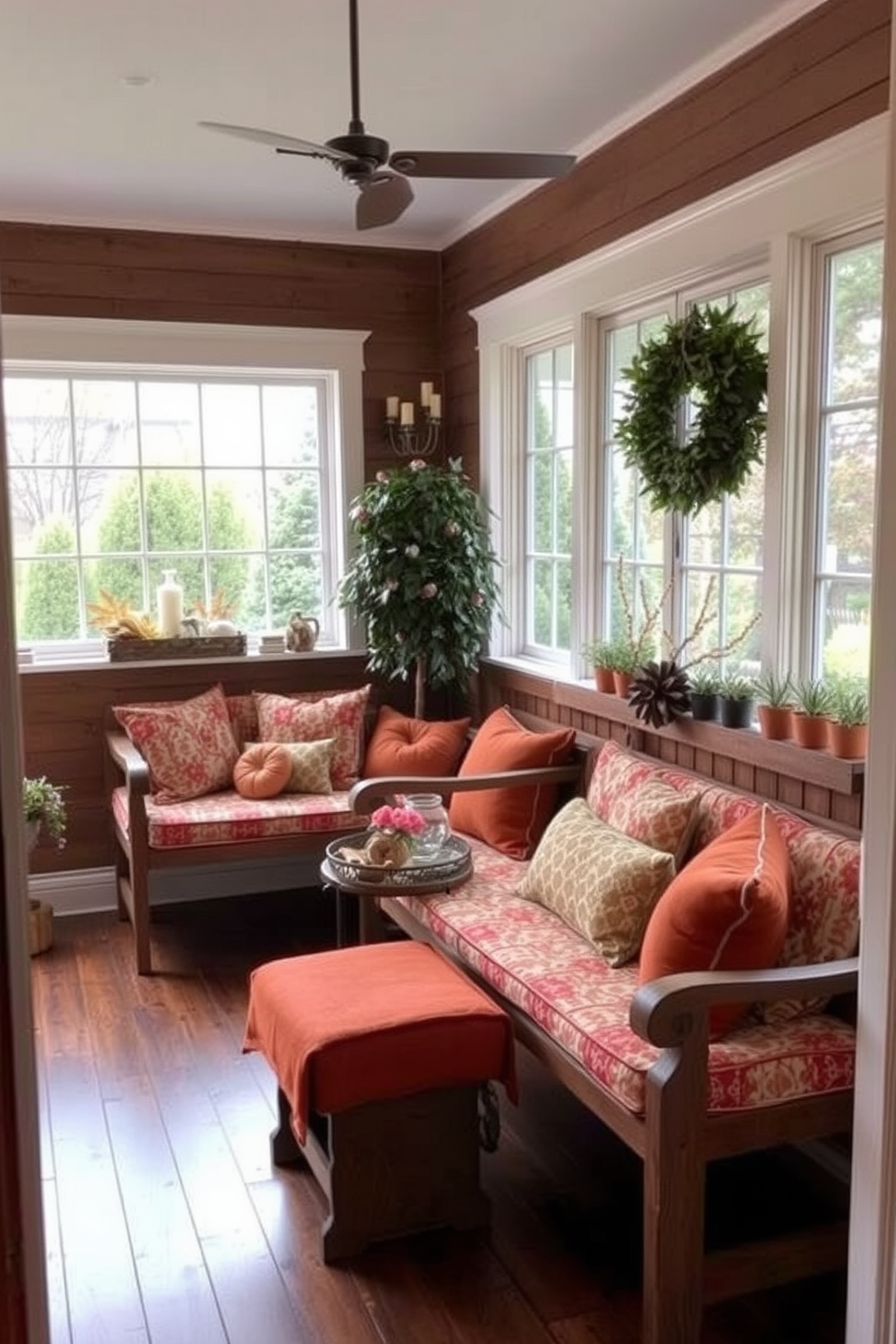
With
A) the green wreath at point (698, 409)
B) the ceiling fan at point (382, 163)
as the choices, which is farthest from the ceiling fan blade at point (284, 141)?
the green wreath at point (698, 409)

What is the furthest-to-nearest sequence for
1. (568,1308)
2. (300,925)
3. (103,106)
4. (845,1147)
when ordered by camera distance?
(300,925)
(103,106)
(845,1147)
(568,1308)

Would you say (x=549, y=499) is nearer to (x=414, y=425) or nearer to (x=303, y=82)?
(x=414, y=425)

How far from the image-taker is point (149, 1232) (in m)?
2.60

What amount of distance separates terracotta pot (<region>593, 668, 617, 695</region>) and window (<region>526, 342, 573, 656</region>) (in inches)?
18.6

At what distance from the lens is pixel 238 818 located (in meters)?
4.20

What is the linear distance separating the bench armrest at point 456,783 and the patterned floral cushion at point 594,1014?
43cm

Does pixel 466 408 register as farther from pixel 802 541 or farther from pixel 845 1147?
pixel 845 1147

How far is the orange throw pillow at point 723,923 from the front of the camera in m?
2.29

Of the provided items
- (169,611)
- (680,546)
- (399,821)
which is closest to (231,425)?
(169,611)

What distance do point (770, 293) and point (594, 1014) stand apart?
182 centimetres

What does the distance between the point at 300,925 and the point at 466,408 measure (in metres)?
2.22

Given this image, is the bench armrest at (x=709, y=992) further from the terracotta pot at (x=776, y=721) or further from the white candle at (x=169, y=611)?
the white candle at (x=169, y=611)

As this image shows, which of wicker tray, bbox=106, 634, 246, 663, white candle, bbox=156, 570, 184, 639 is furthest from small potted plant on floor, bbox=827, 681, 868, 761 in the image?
white candle, bbox=156, 570, 184, 639

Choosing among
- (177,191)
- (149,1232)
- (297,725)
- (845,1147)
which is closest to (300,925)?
(297,725)
